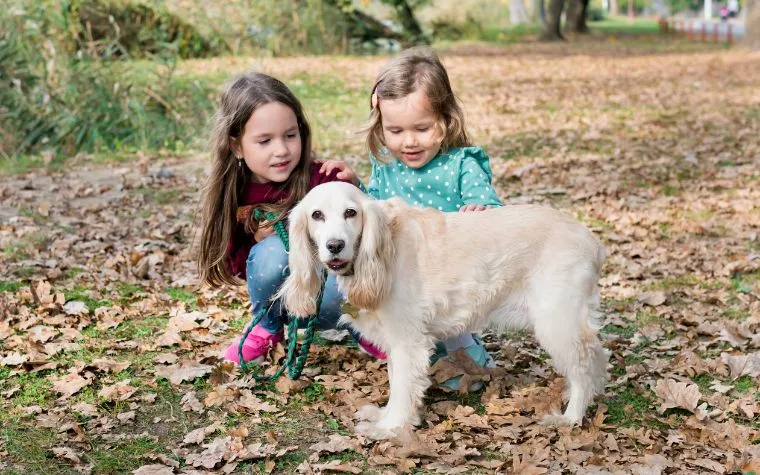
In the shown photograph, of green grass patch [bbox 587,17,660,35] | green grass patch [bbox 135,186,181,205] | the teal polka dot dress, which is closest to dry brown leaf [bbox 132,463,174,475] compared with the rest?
the teal polka dot dress

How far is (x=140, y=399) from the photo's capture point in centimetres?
416

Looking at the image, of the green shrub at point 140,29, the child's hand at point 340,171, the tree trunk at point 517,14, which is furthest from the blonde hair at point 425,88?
the tree trunk at point 517,14

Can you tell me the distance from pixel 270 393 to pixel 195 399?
389 millimetres

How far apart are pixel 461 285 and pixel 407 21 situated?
2297 cm

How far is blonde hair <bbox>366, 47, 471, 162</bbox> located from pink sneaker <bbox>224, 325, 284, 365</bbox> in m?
1.35

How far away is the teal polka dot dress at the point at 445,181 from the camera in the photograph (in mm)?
4633

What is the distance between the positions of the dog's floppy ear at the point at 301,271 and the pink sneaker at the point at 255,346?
0.81m

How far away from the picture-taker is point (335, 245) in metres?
3.52

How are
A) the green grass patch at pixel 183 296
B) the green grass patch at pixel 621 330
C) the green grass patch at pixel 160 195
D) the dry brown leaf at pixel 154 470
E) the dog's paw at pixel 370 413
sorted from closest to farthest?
1. the dry brown leaf at pixel 154 470
2. the dog's paw at pixel 370 413
3. the green grass patch at pixel 621 330
4. the green grass patch at pixel 183 296
5. the green grass patch at pixel 160 195

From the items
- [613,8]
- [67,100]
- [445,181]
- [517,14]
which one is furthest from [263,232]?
[613,8]

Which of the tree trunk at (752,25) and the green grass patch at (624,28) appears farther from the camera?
the green grass patch at (624,28)

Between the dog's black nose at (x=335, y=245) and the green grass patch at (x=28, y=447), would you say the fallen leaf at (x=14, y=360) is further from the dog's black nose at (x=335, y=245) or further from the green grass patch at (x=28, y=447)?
the dog's black nose at (x=335, y=245)

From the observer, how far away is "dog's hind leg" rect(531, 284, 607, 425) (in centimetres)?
381

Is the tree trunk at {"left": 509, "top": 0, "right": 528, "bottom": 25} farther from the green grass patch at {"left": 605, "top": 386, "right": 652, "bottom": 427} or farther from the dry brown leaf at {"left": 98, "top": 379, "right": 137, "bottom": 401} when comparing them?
the dry brown leaf at {"left": 98, "top": 379, "right": 137, "bottom": 401}
